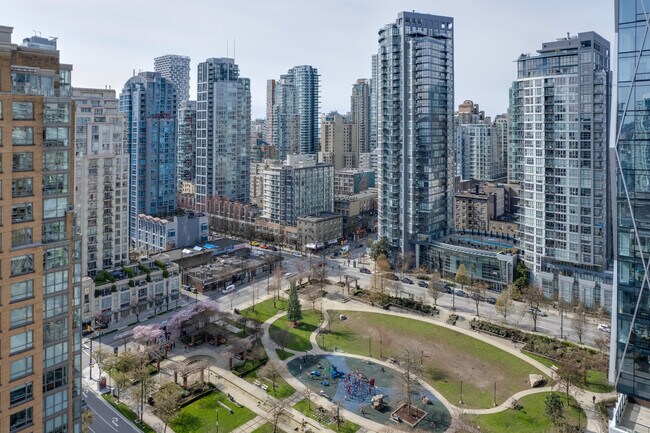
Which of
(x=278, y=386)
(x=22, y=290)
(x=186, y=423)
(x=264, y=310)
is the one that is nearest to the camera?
(x=22, y=290)

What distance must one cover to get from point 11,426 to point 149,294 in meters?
48.9

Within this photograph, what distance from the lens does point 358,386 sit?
5116cm

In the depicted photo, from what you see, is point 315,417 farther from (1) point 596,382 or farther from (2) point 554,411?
(1) point 596,382

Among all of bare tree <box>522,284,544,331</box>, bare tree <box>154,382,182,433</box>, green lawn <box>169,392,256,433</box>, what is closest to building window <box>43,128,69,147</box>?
bare tree <box>154,382,182,433</box>

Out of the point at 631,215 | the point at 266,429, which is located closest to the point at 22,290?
the point at 266,429

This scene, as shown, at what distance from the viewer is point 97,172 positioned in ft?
243

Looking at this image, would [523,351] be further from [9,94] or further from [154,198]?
[154,198]

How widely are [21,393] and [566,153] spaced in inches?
3000

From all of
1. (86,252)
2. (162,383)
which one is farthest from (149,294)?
(162,383)

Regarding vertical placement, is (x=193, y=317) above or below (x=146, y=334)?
above

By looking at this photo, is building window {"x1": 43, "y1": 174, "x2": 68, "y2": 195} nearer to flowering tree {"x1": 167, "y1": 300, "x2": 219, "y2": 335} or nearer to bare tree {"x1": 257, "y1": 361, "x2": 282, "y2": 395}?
bare tree {"x1": 257, "y1": 361, "x2": 282, "y2": 395}

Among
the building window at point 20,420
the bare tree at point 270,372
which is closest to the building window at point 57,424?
the building window at point 20,420

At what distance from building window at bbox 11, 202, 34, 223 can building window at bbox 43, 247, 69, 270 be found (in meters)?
2.32

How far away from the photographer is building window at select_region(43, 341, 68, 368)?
28.0 m
